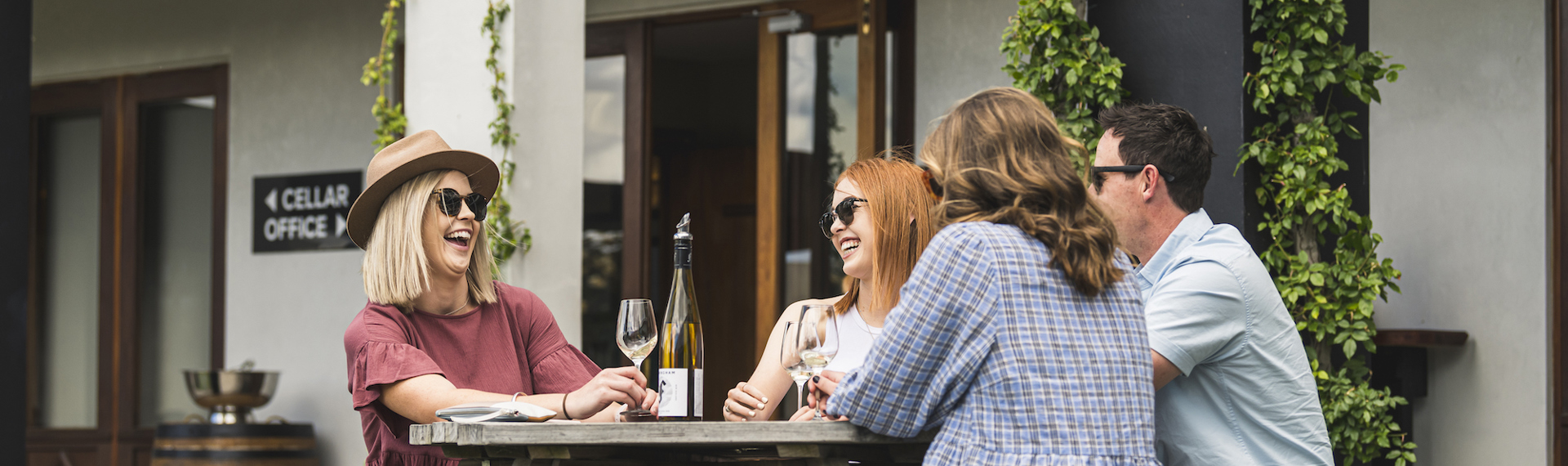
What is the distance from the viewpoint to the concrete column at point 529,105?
381 cm

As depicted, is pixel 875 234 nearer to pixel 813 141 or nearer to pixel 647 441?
pixel 647 441

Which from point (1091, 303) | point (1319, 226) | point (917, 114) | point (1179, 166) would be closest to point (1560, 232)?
point (1319, 226)

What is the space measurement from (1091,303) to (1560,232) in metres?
3.10

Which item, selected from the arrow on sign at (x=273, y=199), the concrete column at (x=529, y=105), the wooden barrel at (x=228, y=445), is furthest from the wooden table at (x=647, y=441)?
the arrow on sign at (x=273, y=199)

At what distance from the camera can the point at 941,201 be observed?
5.87 feet

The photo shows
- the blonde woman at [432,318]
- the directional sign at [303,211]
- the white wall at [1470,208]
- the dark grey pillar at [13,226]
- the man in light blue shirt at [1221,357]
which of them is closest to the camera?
the man in light blue shirt at [1221,357]

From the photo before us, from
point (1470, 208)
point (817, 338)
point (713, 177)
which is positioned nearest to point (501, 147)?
point (817, 338)

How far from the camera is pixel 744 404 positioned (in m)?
2.34

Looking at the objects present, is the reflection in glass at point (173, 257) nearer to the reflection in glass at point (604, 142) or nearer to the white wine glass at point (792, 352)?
the reflection in glass at point (604, 142)

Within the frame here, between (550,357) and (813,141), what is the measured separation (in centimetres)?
295

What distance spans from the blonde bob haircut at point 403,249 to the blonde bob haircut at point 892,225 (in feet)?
2.62

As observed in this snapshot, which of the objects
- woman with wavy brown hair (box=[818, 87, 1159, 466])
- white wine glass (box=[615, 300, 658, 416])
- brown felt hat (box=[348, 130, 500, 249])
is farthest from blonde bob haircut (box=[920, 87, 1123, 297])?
brown felt hat (box=[348, 130, 500, 249])

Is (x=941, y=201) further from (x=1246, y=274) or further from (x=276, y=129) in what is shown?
(x=276, y=129)

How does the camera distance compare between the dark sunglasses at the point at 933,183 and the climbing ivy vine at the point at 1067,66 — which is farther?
the climbing ivy vine at the point at 1067,66
